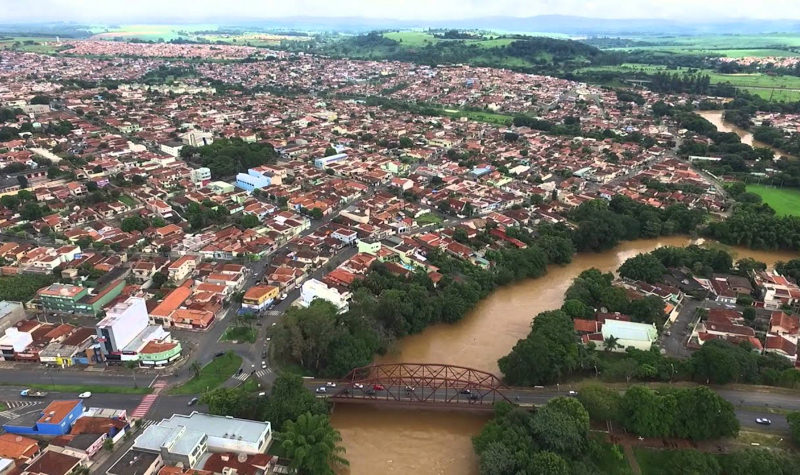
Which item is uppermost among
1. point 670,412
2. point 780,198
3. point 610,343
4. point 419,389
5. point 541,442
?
point 780,198

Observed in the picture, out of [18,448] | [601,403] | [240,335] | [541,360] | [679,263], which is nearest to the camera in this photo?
[18,448]

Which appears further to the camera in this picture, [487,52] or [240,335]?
[487,52]

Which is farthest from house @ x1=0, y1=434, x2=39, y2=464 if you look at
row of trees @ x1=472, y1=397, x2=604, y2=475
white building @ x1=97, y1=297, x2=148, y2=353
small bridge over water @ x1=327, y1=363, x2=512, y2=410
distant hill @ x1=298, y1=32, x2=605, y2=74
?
distant hill @ x1=298, y1=32, x2=605, y2=74

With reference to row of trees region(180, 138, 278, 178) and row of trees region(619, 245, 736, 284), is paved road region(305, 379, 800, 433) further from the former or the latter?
row of trees region(180, 138, 278, 178)

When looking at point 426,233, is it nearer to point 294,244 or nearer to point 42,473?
point 294,244

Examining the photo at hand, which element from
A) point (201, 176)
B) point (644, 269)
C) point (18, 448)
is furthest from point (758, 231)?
point (201, 176)

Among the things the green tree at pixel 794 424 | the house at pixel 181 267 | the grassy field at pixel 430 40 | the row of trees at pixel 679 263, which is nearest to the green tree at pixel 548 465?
the green tree at pixel 794 424

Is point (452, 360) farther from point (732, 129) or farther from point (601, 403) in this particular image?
point (732, 129)

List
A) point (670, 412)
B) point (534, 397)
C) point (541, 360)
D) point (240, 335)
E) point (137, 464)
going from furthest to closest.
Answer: point (240, 335) → point (541, 360) → point (534, 397) → point (670, 412) → point (137, 464)
